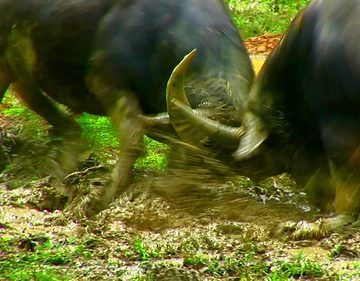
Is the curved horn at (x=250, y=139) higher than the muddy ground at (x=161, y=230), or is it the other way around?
the curved horn at (x=250, y=139)

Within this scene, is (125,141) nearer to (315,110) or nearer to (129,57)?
(129,57)

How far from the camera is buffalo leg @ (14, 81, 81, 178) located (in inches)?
273

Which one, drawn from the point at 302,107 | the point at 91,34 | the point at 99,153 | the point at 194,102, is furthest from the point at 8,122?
the point at 302,107

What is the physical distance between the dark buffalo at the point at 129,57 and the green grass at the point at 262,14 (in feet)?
18.2

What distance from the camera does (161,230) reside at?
5.33 meters

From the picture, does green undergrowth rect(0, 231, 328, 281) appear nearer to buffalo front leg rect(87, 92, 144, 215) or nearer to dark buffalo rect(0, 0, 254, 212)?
dark buffalo rect(0, 0, 254, 212)

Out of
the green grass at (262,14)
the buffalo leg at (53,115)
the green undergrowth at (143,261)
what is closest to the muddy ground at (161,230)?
the green undergrowth at (143,261)

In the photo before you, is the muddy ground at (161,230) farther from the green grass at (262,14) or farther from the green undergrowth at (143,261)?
the green grass at (262,14)

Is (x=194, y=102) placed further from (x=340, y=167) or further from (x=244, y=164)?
(x=340, y=167)

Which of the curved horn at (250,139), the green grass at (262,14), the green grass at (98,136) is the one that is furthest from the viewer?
the green grass at (262,14)

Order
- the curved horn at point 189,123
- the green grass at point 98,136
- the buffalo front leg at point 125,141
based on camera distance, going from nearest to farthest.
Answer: the curved horn at point 189,123 → the buffalo front leg at point 125,141 → the green grass at point 98,136

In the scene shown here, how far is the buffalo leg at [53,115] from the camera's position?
22.7 feet

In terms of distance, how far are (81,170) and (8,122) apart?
65.7 inches

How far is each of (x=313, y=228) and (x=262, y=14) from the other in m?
7.89
